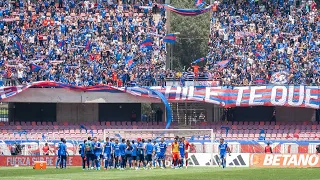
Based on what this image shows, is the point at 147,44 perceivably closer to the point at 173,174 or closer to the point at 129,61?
the point at 129,61

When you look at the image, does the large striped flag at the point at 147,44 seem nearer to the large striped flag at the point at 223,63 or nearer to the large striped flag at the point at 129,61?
the large striped flag at the point at 129,61

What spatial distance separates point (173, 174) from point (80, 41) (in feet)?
90.8

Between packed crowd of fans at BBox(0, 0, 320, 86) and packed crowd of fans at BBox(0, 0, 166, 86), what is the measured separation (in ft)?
0.23

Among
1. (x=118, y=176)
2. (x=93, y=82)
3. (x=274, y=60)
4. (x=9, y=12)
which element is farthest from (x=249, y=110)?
(x=118, y=176)

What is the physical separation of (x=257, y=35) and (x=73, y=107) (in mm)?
14285

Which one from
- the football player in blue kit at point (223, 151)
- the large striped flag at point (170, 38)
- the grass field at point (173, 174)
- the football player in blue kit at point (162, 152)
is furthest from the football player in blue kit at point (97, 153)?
the large striped flag at point (170, 38)

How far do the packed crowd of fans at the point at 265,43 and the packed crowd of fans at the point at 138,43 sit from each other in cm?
7

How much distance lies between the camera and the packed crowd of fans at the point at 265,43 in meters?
67.5

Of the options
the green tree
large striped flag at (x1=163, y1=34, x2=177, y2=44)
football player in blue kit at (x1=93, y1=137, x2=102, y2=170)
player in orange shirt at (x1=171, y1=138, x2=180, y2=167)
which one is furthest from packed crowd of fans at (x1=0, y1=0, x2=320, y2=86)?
the green tree

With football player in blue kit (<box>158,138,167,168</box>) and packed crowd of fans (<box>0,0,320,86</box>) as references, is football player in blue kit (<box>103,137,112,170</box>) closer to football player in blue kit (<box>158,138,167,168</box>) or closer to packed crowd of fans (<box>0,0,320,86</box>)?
football player in blue kit (<box>158,138,167,168</box>)

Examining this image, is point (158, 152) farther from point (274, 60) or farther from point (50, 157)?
point (274, 60)

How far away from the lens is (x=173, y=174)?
44062 millimetres

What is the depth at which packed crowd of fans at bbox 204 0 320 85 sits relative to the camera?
67.5 meters

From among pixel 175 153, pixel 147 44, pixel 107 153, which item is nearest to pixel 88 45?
pixel 147 44
